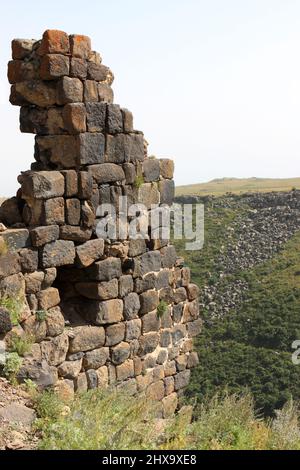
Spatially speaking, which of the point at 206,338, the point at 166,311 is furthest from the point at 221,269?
the point at 166,311

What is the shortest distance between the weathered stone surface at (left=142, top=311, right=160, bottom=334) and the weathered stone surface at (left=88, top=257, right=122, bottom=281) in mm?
793

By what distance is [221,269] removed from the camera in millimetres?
35688

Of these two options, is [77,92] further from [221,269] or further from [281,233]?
[281,233]

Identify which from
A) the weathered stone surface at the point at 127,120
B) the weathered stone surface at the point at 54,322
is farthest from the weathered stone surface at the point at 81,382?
the weathered stone surface at the point at 127,120

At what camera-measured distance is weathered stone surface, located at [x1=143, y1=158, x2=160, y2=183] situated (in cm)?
844

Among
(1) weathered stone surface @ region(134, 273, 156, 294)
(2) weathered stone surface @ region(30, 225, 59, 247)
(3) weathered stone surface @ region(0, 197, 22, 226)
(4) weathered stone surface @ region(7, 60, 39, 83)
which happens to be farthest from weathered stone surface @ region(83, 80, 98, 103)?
(1) weathered stone surface @ region(134, 273, 156, 294)

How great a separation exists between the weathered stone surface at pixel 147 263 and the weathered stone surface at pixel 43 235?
132 cm

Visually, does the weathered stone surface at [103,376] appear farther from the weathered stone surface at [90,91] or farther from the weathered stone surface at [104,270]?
the weathered stone surface at [90,91]

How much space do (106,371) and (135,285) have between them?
1114mm

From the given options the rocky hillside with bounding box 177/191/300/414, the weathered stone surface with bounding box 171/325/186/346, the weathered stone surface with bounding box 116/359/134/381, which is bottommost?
the rocky hillside with bounding box 177/191/300/414

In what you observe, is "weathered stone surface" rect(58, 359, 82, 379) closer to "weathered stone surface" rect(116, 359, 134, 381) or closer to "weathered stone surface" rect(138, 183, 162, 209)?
"weathered stone surface" rect(116, 359, 134, 381)

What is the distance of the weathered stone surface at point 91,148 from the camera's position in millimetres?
7418

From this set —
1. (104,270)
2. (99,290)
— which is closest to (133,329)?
(99,290)

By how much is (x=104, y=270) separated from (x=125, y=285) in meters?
0.42
